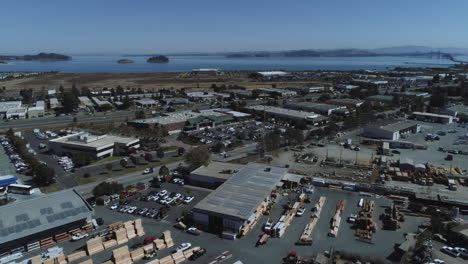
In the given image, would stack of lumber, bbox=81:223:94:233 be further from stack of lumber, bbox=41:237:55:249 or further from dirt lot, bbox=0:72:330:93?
dirt lot, bbox=0:72:330:93

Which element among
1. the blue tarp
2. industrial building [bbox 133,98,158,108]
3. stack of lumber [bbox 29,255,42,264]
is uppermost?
industrial building [bbox 133,98,158,108]

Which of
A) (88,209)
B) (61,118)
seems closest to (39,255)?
(88,209)

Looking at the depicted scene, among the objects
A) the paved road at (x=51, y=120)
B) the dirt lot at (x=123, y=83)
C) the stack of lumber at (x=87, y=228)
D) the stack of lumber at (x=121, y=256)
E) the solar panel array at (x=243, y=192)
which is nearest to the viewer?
the stack of lumber at (x=121, y=256)

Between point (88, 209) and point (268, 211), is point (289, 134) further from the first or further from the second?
point (88, 209)

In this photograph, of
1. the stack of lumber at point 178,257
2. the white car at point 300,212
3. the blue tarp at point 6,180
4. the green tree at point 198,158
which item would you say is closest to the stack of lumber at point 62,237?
the stack of lumber at point 178,257

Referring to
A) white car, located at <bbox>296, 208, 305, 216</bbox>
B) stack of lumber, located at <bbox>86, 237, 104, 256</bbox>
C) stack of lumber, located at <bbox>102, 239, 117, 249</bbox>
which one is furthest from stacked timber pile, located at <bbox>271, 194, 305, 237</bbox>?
stack of lumber, located at <bbox>86, 237, 104, 256</bbox>

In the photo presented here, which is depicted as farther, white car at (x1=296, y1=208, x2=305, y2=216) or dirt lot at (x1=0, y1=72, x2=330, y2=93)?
dirt lot at (x1=0, y1=72, x2=330, y2=93)

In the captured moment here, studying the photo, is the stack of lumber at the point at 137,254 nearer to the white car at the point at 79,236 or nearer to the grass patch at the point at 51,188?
the white car at the point at 79,236

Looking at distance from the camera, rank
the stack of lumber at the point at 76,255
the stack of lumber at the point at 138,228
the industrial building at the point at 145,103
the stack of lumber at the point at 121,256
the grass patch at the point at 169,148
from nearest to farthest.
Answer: the stack of lumber at the point at 121,256 → the stack of lumber at the point at 76,255 → the stack of lumber at the point at 138,228 → the grass patch at the point at 169,148 → the industrial building at the point at 145,103
